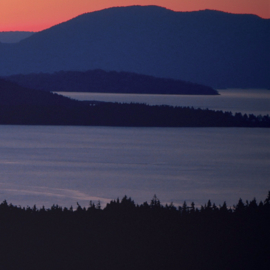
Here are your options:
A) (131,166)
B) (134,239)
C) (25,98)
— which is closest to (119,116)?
(25,98)

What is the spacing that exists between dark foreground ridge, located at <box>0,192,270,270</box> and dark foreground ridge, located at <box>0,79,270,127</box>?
3746 centimetres

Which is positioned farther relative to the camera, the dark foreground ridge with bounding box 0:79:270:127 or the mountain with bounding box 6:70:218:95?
the mountain with bounding box 6:70:218:95

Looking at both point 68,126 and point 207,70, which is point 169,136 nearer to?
point 68,126

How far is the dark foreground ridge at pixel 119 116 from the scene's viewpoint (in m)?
48.9

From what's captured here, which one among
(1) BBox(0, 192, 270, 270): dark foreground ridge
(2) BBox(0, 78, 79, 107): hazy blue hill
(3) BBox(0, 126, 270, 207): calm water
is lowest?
(1) BBox(0, 192, 270, 270): dark foreground ridge

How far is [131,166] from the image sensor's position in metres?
24.3

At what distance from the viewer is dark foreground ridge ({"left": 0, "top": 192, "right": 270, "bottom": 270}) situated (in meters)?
9.63

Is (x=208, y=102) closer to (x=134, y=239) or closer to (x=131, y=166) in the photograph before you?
(x=131, y=166)

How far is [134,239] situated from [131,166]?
14.1 m

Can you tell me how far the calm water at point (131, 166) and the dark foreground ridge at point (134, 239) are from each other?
461 centimetres

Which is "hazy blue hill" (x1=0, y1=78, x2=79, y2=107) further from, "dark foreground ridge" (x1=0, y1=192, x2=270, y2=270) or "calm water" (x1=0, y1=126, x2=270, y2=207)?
"dark foreground ridge" (x1=0, y1=192, x2=270, y2=270)

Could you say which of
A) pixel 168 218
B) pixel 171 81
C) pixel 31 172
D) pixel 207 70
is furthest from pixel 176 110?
pixel 207 70

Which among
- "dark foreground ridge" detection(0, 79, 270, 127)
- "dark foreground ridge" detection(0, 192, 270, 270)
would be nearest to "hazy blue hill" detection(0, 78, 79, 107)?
"dark foreground ridge" detection(0, 79, 270, 127)

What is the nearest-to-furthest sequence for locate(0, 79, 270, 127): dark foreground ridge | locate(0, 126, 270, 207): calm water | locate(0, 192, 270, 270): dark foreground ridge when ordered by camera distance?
locate(0, 192, 270, 270): dark foreground ridge, locate(0, 126, 270, 207): calm water, locate(0, 79, 270, 127): dark foreground ridge
